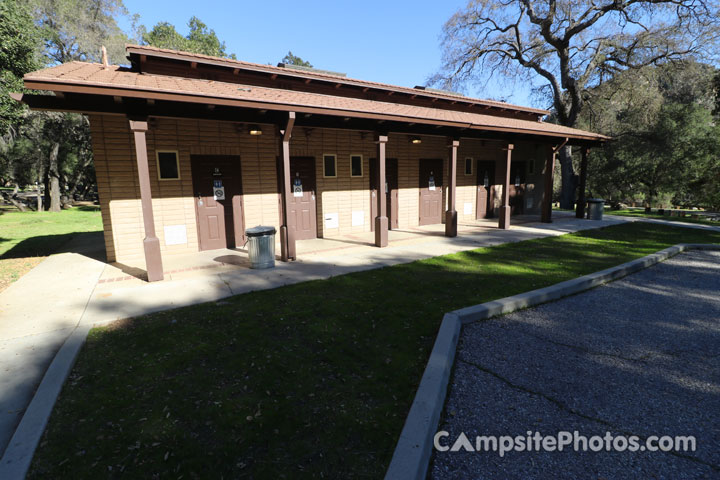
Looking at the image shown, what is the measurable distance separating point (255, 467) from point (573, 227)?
44.9 ft

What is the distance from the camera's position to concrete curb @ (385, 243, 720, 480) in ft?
7.17

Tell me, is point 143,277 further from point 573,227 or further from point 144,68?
point 573,227

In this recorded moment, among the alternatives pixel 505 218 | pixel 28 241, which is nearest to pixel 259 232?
pixel 505 218

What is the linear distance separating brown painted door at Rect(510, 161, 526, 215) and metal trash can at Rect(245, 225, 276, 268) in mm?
12298

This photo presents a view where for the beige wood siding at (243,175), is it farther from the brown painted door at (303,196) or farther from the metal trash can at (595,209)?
the metal trash can at (595,209)

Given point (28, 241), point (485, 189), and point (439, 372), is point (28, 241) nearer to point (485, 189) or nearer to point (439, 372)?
point (439, 372)

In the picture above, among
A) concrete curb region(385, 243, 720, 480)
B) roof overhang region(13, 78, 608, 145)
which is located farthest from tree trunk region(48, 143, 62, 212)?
concrete curb region(385, 243, 720, 480)

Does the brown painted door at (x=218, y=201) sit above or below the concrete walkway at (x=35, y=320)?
above

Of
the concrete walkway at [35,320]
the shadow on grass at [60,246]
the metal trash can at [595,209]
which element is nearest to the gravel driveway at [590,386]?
the concrete walkway at [35,320]

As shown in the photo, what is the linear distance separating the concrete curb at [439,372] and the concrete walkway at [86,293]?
2963 millimetres

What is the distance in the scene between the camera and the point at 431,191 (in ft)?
43.5

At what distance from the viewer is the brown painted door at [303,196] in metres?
10.3

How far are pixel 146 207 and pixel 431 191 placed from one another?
9624mm

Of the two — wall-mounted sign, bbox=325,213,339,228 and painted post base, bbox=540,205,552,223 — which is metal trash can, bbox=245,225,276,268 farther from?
painted post base, bbox=540,205,552,223
